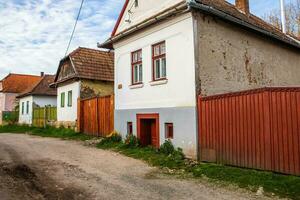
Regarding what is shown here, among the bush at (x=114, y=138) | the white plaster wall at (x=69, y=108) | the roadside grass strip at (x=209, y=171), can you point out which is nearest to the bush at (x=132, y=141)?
the roadside grass strip at (x=209, y=171)

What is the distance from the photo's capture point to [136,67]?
13.6 m

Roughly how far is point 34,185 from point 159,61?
6.83 metres

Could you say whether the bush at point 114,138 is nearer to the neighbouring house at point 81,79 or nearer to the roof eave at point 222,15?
the roof eave at point 222,15

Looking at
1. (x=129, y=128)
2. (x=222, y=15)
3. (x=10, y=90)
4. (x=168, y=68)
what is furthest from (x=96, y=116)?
(x=10, y=90)

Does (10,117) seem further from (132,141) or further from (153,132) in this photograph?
(153,132)

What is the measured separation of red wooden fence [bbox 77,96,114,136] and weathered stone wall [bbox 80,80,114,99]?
0.94 meters

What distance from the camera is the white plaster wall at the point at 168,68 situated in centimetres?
1069

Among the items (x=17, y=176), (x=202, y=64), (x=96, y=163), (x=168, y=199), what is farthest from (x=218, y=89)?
(x=17, y=176)

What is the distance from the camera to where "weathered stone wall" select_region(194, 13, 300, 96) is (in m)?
10.7

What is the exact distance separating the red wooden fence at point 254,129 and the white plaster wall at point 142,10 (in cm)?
444

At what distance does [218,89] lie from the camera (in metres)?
11.1

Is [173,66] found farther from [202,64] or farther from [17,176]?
[17,176]

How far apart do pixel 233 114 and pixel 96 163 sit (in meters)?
4.54

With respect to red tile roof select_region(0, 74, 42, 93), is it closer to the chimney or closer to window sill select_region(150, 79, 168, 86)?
the chimney
